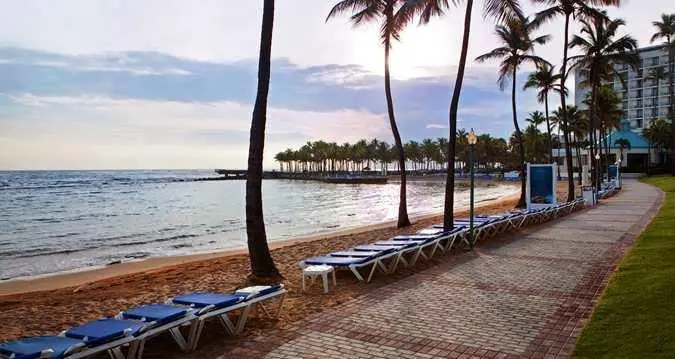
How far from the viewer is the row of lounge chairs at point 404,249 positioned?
9234 millimetres

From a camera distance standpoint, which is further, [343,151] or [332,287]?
[343,151]

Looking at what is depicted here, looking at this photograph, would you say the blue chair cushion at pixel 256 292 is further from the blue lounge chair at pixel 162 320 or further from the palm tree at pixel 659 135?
the palm tree at pixel 659 135

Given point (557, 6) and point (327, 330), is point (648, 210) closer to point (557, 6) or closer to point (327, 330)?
point (557, 6)

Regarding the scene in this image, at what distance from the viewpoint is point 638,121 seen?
390 ft

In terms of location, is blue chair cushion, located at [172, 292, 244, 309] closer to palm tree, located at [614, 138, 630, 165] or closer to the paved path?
the paved path

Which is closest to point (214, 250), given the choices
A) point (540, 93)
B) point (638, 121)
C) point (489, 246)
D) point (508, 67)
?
point (489, 246)

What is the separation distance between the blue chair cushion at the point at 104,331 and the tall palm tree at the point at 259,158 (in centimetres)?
449

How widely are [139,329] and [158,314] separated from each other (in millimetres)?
470

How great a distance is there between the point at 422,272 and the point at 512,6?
8789 millimetres

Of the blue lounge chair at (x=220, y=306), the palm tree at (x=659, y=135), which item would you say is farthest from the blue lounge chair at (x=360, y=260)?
the palm tree at (x=659, y=135)

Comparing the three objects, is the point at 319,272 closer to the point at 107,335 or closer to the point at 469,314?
the point at 469,314

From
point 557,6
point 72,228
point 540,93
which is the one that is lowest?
point 72,228

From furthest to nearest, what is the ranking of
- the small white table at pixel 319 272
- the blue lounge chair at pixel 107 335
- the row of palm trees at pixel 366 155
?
the row of palm trees at pixel 366 155
the small white table at pixel 319 272
the blue lounge chair at pixel 107 335

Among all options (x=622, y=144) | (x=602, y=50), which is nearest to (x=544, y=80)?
(x=602, y=50)
